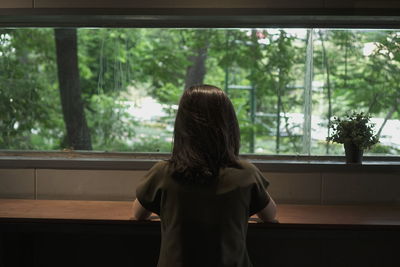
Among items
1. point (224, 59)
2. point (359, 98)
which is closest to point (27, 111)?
point (224, 59)

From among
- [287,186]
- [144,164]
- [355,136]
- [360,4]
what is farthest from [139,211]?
[360,4]

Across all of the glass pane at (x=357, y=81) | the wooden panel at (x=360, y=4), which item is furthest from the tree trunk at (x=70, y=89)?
the wooden panel at (x=360, y=4)

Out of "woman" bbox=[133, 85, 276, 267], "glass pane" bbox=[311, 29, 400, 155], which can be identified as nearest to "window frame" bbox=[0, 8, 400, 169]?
"glass pane" bbox=[311, 29, 400, 155]

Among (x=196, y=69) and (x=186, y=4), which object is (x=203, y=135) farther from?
(x=196, y=69)

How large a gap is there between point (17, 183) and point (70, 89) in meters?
0.96

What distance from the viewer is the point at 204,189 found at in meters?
1.54

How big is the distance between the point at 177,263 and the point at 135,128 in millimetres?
1959

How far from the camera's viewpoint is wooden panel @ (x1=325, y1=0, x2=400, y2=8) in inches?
107

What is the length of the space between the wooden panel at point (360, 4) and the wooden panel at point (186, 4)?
0.22 feet

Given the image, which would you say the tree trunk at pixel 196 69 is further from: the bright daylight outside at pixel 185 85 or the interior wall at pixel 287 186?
the interior wall at pixel 287 186

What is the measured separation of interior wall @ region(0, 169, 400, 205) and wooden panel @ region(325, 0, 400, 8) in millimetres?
1028

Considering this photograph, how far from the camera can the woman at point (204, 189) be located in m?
1.54

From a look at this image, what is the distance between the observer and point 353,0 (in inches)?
107

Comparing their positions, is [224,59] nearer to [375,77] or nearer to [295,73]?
[295,73]
